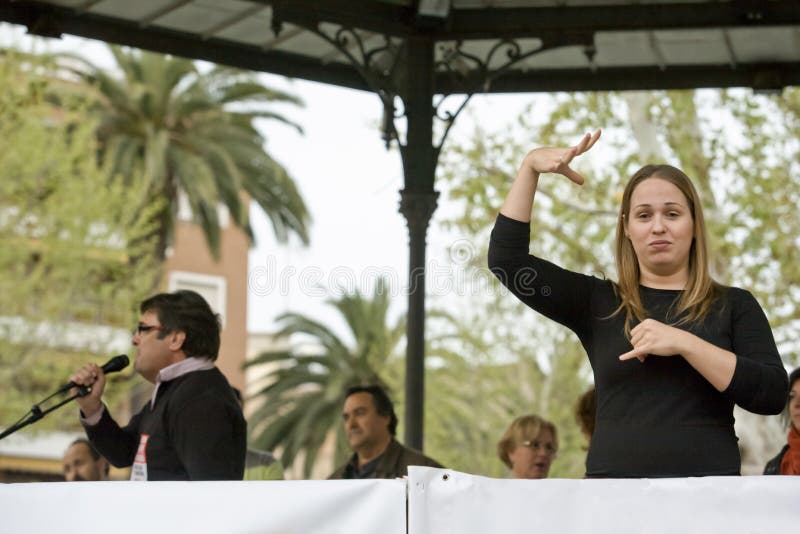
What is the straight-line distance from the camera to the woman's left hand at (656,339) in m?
Answer: 3.03

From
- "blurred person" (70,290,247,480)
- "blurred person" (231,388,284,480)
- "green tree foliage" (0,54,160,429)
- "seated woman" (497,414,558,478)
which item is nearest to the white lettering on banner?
"blurred person" (70,290,247,480)

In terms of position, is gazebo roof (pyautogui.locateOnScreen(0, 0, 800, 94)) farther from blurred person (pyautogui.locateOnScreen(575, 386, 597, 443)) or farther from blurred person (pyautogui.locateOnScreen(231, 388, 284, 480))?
blurred person (pyautogui.locateOnScreen(231, 388, 284, 480))

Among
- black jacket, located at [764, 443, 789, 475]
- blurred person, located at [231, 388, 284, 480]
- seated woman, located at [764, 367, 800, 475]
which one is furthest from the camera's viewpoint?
blurred person, located at [231, 388, 284, 480]

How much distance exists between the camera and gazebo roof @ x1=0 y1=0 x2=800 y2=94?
6691mm

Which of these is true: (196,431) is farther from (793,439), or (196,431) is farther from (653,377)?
(793,439)

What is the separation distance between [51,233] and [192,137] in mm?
3405

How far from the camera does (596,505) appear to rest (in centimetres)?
289

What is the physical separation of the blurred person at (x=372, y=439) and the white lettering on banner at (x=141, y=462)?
8.81 ft

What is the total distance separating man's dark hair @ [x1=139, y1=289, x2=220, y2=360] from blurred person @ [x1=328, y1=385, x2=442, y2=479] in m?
2.45

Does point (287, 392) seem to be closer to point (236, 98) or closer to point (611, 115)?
point (236, 98)

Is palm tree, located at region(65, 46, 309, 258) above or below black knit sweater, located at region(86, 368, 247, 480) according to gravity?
above

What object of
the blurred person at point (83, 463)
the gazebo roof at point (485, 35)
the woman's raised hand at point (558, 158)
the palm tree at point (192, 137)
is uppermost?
the palm tree at point (192, 137)

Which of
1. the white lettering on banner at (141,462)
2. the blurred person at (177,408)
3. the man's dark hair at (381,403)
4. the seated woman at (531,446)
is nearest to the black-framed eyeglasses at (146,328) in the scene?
the blurred person at (177,408)

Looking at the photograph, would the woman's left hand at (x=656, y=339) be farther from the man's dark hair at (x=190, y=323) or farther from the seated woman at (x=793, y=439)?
the seated woman at (x=793, y=439)
